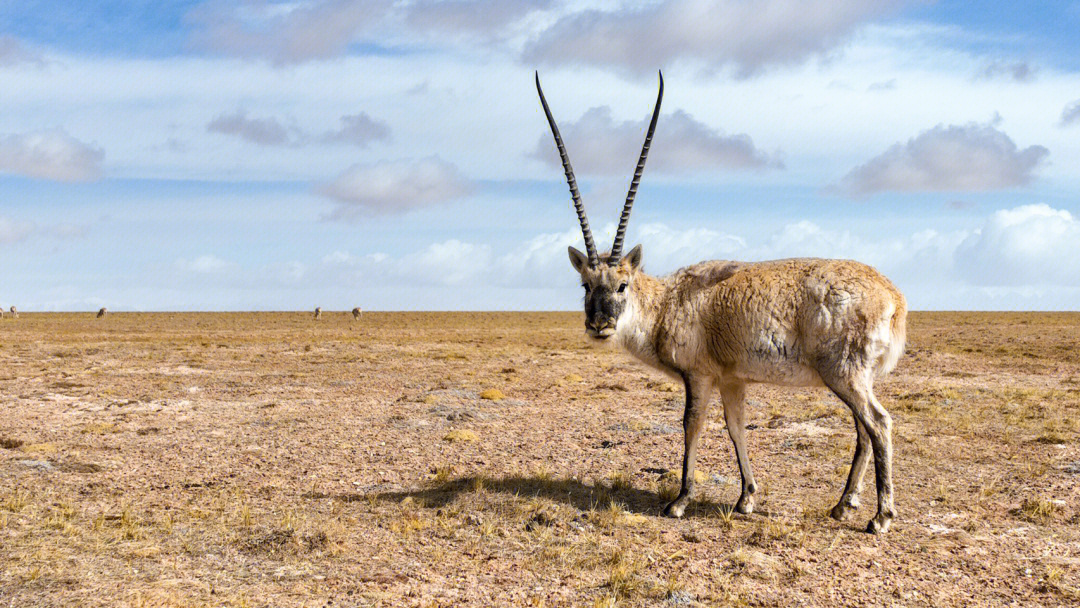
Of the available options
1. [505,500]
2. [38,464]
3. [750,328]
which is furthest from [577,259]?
[38,464]

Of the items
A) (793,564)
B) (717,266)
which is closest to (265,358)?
(717,266)

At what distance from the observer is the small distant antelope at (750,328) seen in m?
8.51

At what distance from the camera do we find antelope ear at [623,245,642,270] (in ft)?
31.4

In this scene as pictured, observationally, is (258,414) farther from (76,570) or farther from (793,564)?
(793,564)

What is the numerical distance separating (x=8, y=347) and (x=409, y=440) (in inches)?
1130

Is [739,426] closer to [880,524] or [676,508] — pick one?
Answer: [676,508]

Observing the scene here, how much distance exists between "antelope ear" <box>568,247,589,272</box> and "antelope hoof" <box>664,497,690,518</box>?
2.57 m

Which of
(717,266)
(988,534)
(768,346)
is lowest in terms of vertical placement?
(988,534)

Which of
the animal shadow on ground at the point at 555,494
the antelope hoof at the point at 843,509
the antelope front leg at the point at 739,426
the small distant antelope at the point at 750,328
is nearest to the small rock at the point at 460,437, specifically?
the animal shadow on ground at the point at 555,494

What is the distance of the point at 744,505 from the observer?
9312 mm

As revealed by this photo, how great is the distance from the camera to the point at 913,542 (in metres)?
8.45

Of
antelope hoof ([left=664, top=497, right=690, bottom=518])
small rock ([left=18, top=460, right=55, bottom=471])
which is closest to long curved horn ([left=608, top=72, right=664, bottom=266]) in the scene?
antelope hoof ([left=664, top=497, right=690, bottom=518])

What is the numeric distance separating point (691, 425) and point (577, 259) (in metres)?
2.05

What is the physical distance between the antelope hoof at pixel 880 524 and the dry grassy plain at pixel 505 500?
16 cm
